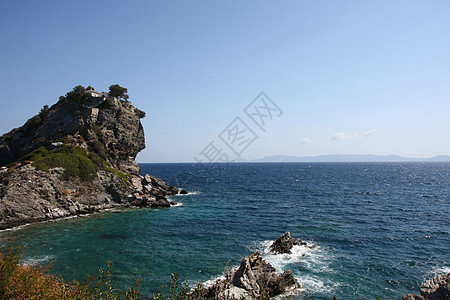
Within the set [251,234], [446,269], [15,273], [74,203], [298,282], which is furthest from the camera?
[74,203]

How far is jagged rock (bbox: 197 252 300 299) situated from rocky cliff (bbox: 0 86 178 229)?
37682 millimetres

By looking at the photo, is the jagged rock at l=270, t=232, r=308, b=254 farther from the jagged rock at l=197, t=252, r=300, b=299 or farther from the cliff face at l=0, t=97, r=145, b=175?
the cliff face at l=0, t=97, r=145, b=175

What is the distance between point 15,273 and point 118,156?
67115 millimetres

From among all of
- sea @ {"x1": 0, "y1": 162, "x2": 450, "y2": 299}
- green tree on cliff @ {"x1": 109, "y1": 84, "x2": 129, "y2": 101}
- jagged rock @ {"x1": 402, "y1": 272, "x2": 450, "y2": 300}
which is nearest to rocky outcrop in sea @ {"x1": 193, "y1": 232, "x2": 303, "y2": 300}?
sea @ {"x1": 0, "y1": 162, "x2": 450, "y2": 299}

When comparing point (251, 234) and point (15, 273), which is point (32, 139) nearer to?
point (251, 234)

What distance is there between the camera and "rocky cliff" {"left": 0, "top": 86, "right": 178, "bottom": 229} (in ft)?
141

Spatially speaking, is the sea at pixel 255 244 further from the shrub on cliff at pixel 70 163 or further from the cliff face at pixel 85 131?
the cliff face at pixel 85 131

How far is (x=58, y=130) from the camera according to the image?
6262cm

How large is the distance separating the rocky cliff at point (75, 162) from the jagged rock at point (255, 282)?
37.7 metres

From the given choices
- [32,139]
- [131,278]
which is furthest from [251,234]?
[32,139]

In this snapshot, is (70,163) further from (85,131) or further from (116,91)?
(116,91)

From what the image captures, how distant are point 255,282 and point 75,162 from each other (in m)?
49.2

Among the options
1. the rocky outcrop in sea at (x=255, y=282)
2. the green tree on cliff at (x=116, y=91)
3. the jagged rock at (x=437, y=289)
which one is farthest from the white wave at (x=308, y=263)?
the green tree on cliff at (x=116, y=91)

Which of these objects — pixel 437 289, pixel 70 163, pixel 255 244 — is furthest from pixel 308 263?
pixel 70 163
